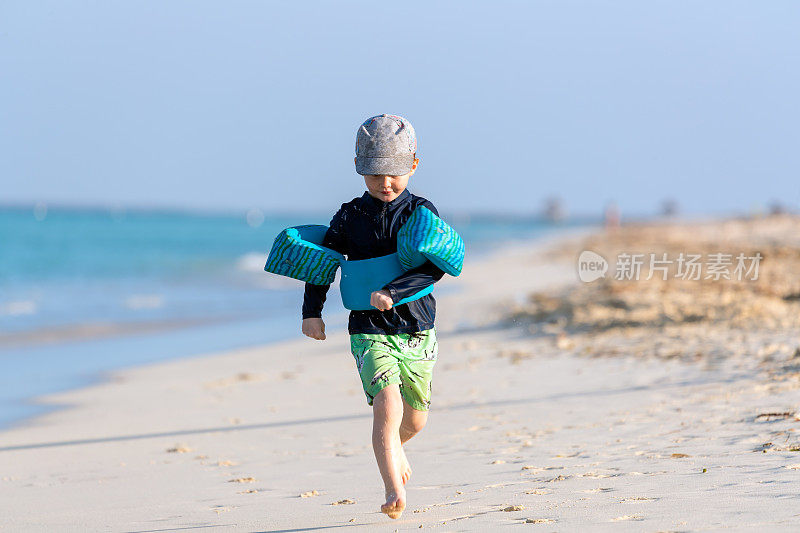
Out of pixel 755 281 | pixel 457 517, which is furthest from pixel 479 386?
pixel 755 281

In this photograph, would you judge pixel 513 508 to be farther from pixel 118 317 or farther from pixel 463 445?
pixel 118 317

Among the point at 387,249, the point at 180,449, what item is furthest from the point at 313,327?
the point at 180,449

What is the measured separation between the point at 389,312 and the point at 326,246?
38 cm

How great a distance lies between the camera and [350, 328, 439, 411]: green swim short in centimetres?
324

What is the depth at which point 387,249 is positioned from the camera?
10.9 feet

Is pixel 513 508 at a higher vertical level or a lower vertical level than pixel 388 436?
lower

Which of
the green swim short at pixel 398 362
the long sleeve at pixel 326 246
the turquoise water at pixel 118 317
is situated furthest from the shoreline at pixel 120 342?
the green swim short at pixel 398 362

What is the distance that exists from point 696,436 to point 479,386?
2352mm

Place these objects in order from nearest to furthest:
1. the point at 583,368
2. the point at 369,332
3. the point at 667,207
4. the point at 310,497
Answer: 1. the point at 369,332
2. the point at 310,497
3. the point at 583,368
4. the point at 667,207

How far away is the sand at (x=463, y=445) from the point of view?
3.39 meters

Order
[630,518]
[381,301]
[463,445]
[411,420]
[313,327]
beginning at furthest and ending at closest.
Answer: [463,445] → [411,420] → [313,327] → [381,301] → [630,518]

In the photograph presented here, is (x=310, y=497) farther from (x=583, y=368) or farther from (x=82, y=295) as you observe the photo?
(x=82, y=295)

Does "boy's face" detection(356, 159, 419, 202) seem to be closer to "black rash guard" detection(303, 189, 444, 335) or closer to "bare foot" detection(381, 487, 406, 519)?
"black rash guard" detection(303, 189, 444, 335)

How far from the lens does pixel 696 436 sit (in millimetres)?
4488
